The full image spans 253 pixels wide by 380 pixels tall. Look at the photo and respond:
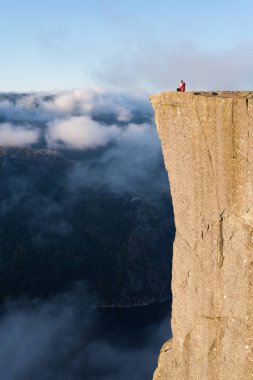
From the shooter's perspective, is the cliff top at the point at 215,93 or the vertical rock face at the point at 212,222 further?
the cliff top at the point at 215,93

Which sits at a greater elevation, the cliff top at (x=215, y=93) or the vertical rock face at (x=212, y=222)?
the cliff top at (x=215, y=93)

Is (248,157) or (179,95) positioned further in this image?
(179,95)

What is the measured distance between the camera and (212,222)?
75.8ft

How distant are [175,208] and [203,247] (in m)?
3.13

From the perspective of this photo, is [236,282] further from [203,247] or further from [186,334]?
[186,334]

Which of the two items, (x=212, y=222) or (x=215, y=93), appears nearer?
(x=212, y=222)

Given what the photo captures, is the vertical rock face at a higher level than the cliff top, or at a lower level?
lower

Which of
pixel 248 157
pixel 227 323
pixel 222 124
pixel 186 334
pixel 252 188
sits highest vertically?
pixel 222 124

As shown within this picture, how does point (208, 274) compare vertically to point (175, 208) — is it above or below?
below

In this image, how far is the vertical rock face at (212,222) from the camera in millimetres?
21062

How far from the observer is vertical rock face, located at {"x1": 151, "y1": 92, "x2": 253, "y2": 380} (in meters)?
21.1

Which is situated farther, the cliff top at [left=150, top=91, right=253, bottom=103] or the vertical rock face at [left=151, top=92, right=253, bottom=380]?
the cliff top at [left=150, top=91, right=253, bottom=103]

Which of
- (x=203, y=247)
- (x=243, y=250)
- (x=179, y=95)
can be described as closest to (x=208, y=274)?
(x=203, y=247)

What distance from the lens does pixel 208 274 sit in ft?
79.2
